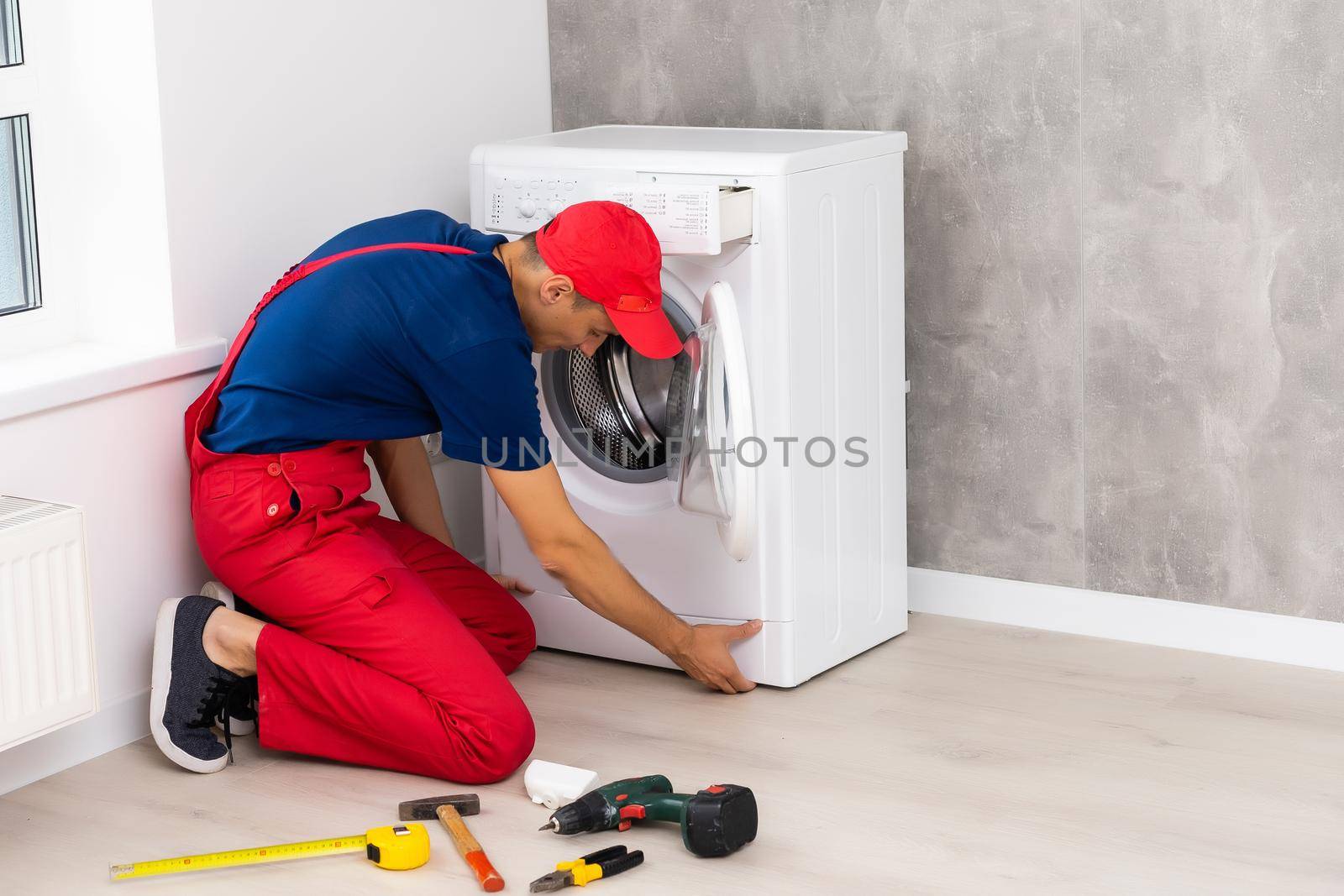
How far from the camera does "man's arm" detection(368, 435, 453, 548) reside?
2.93 metres

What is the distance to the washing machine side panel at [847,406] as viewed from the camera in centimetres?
269

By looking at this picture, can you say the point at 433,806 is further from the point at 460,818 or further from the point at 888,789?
the point at 888,789

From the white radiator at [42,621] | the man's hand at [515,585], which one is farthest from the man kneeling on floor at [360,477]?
the man's hand at [515,585]

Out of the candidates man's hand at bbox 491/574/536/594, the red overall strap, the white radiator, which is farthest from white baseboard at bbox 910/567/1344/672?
the white radiator

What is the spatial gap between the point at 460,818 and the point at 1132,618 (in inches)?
56.3

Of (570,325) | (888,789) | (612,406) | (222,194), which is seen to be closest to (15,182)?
(222,194)

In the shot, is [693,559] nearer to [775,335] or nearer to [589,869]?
[775,335]

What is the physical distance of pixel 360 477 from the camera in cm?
257

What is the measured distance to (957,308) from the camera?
3.03m

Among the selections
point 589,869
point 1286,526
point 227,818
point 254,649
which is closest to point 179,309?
point 254,649

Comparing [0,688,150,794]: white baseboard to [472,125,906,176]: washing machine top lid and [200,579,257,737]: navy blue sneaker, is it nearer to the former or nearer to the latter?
[200,579,257,737]: navy blue sneaker

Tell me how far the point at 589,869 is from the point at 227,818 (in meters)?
0.61

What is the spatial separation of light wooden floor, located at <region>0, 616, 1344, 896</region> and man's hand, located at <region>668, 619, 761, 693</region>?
0.04 meters

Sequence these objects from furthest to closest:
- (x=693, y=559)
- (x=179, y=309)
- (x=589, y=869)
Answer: (x=693, y=559), (x=179, y=309), (x=589, y=869)
